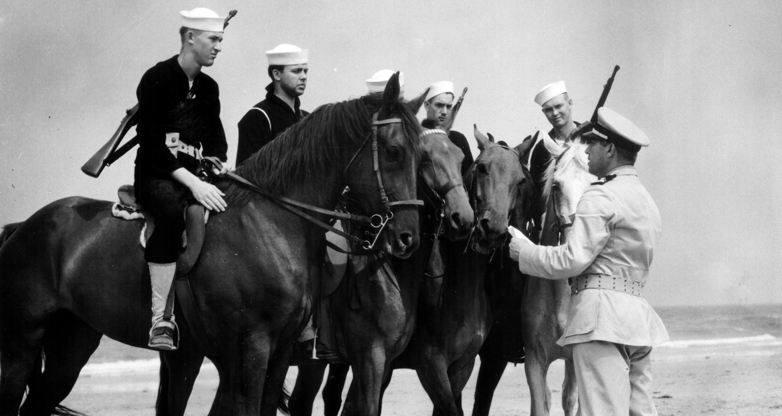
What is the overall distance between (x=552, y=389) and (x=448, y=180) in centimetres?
779

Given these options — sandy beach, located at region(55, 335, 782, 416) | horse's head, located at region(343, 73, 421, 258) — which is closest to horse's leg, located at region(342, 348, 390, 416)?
horse's head, located at region(343, 73, 421, 258)

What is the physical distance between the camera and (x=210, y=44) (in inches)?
228

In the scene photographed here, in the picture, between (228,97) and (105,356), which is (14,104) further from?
(105,356)

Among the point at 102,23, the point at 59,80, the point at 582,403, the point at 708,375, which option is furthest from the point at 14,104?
the point at 708,375

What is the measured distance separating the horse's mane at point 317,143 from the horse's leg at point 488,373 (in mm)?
2385

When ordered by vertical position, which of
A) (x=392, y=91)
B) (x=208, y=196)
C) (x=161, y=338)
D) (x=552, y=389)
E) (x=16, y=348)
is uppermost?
(x=392, y=91)

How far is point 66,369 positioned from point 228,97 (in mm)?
5556

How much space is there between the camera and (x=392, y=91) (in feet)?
18.4

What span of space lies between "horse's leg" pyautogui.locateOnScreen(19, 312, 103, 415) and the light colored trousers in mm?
3381

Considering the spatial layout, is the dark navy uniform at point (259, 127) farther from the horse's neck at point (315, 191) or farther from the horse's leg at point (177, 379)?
the horse's leg at point (177, 379)

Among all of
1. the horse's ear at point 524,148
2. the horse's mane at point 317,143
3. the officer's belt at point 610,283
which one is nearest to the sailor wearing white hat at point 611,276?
the officer's belt at point 610,283

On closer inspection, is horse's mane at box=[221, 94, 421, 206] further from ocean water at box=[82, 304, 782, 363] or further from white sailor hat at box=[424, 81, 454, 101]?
ocean water at box=[82, 304, 782, 363]

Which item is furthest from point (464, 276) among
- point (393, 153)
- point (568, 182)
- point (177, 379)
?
point (177, 379)

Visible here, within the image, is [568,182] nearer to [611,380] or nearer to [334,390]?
[611,380]
